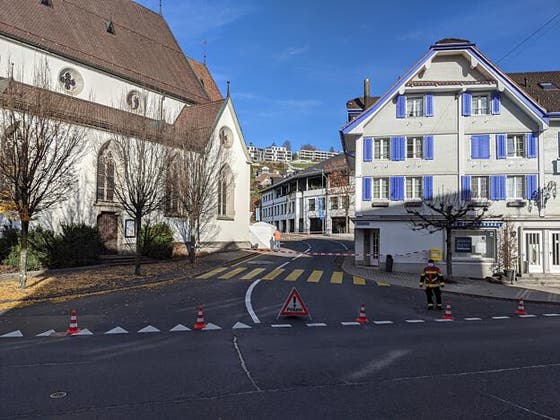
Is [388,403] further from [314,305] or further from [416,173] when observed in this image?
[416,173]

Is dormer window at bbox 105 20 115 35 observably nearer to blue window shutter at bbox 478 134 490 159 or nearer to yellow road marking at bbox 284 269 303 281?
yellow road marking at bbox 284 269 303 281

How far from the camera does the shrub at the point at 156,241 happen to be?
28.4 m

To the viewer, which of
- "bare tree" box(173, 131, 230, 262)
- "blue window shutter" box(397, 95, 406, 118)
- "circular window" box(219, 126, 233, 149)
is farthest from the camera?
"circular window" box(219, 126, 233, 149)

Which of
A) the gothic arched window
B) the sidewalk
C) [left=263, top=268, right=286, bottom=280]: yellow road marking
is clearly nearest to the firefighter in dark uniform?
the sidewalk

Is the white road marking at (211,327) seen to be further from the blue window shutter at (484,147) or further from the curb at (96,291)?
the blue window shutter at (484,147)

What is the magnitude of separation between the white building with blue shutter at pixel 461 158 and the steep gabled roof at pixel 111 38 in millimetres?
17821

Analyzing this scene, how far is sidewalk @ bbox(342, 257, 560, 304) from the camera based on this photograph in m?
17.9

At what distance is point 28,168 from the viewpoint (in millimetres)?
15867

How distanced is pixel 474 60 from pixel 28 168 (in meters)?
22.6

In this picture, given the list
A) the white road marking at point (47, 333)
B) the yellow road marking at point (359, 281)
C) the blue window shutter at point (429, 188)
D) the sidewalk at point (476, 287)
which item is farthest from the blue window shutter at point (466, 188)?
the white road marking at point (47, 333)

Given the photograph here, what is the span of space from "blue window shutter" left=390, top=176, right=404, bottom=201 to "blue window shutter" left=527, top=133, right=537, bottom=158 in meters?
6.94

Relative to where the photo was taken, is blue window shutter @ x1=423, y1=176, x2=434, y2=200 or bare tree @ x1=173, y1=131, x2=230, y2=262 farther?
bare tree @ x1=173, y1=131, x2=230, y2=262

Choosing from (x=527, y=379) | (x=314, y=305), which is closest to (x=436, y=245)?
(x=314, y=305)

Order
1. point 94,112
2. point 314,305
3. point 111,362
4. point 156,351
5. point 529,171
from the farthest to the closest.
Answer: point 94,112 < point 529,171 < point 314,305 < point 156,351 < point 111,362
